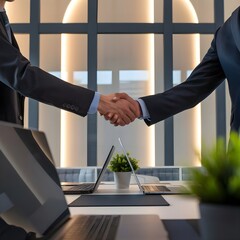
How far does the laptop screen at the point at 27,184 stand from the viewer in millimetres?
687

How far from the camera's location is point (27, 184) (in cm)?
77

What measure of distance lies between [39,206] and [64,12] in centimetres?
533

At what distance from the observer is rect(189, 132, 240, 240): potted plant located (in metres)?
0.40

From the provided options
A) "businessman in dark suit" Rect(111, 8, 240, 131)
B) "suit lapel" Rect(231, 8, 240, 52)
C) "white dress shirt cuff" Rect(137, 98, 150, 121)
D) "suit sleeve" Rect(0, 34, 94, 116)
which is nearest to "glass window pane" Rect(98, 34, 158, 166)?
"businessman in dark suit" Rect(111, 8, 240, 131)

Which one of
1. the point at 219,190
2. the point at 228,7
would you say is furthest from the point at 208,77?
the point at 228,7

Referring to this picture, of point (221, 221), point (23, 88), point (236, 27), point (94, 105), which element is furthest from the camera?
point (94, 105)

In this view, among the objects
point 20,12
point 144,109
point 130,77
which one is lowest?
point 144,109

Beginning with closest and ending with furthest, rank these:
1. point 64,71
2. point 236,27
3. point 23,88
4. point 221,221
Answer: point 221,221 → point 236,27 → point 23,88 → point 64,71

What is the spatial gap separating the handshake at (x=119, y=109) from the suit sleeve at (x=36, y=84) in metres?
0.27

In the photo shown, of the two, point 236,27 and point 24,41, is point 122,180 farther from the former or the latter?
point 24,41

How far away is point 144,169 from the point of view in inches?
Result: 198

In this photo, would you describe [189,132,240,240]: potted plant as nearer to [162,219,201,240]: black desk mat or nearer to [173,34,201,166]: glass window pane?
[162,219,201,240]: black desk mat

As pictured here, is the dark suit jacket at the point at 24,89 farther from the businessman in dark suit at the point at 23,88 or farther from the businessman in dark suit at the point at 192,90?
the businessman in dark suit at the point at 192,90

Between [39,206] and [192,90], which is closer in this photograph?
[39,206]
